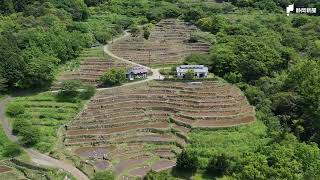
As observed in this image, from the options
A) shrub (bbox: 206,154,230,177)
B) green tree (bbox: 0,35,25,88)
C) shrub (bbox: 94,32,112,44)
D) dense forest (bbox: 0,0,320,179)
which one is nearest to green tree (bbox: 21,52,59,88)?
dense forest (bbox: 0,0,320,179)

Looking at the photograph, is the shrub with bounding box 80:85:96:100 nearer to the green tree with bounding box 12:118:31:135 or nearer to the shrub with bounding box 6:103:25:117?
the shrub with bounding box 6:103:25:117

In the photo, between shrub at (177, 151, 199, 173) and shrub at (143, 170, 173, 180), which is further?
shrub at (177, 151, 199, 173)

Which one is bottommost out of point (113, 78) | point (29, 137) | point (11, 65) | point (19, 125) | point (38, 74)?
point (29, 137)

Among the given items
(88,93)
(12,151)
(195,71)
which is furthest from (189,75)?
(12,151)

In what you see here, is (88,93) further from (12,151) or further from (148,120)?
(12,151)

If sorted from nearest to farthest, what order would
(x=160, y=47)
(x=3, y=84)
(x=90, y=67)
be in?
(x=3, y=84)
(x=90, y=67)
(x=160, y=47)
